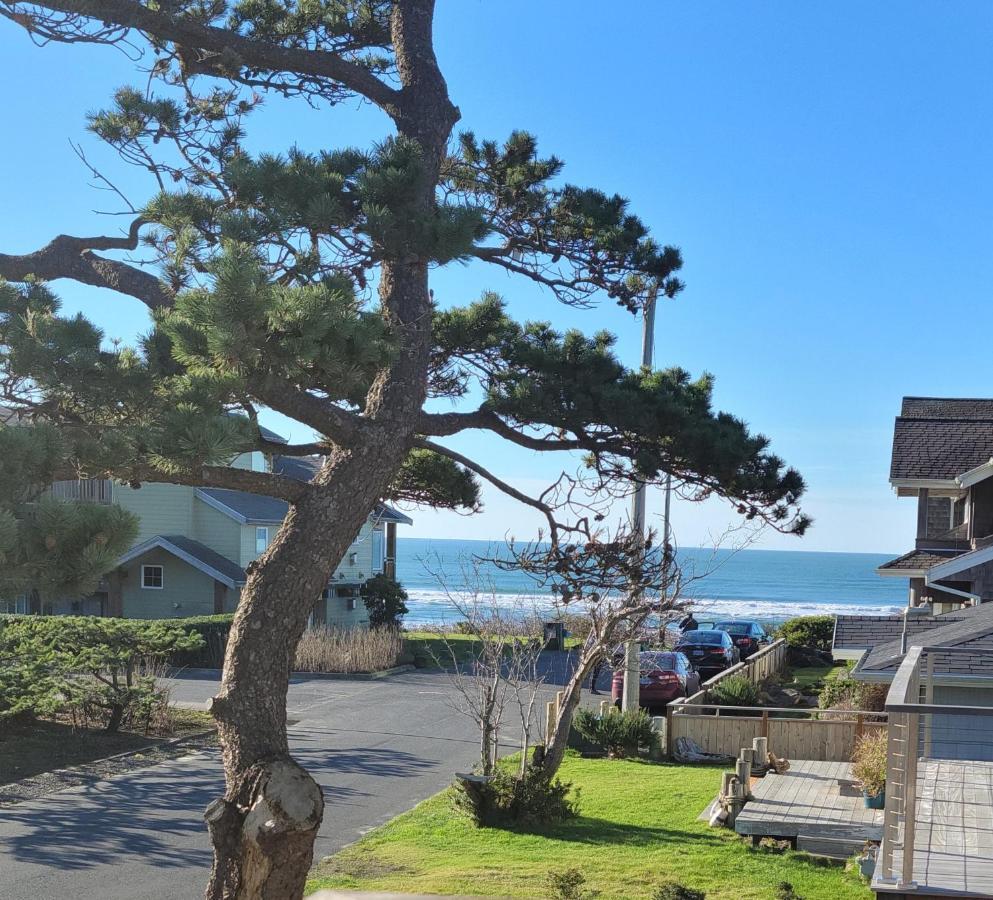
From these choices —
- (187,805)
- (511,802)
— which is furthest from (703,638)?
(187,805)

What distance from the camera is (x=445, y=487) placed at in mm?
9500

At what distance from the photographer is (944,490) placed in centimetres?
2433

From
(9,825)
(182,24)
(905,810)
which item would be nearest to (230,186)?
(182,24)

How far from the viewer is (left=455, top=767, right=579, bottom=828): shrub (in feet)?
46.1

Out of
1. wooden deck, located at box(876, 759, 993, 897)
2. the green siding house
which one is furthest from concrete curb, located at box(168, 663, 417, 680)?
wooden deck, located at box(876, 759, 993, 897)

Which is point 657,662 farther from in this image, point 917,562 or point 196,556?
→ point 196,556

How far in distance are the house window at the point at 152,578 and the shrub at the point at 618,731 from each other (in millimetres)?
20064

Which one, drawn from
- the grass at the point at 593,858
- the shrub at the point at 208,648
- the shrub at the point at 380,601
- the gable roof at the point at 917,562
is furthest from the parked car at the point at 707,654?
the grass at the point at 593,858

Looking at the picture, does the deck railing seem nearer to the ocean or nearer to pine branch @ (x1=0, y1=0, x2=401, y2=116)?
pine branch @ (x1=0, y1=0, x2=401, y2=116)

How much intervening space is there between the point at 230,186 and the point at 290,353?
160 cm

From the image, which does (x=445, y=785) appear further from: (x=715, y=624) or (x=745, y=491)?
(x=715, y=624)

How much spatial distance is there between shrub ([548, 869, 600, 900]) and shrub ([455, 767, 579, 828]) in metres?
3.55

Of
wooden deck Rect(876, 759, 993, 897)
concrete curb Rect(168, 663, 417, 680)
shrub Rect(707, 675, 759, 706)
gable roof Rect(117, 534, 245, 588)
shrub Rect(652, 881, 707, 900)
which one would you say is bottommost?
concrete curb Rect(168, 663, 417, 680)

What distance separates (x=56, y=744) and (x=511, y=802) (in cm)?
847
